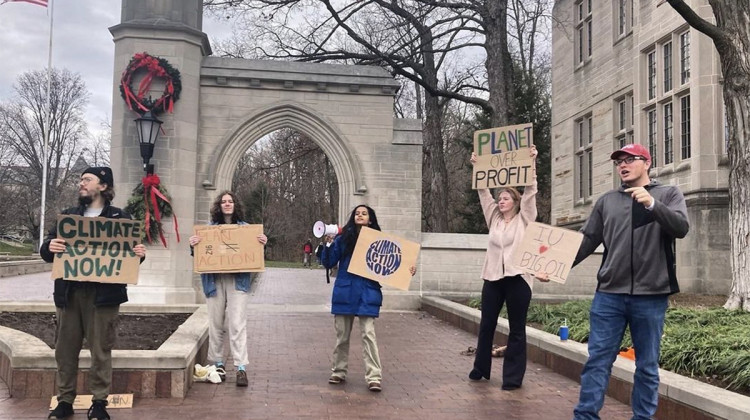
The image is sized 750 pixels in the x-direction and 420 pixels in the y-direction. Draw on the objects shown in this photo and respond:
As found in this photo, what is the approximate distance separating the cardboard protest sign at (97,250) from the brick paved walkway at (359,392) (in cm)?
112

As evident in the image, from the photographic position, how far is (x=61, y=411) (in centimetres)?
510

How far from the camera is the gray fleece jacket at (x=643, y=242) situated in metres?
4.39

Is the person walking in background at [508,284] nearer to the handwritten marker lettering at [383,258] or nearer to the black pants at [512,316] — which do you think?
the black pants at [512,316]

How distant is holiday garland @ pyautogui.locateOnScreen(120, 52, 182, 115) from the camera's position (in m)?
14.0

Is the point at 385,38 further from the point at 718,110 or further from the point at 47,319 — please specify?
the point at 47,319

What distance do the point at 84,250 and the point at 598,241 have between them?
388 cm

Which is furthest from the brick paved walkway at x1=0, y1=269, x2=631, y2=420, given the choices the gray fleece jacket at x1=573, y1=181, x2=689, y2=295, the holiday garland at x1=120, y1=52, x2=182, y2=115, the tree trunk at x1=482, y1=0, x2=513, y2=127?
the tree trunk at x1=482, y1=0, x2=513, y2=127

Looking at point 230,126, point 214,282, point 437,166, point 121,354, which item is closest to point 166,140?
point 230,126

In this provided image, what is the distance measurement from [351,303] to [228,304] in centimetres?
122

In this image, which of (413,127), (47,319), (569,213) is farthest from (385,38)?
(47,319)

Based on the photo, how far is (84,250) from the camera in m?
5.17

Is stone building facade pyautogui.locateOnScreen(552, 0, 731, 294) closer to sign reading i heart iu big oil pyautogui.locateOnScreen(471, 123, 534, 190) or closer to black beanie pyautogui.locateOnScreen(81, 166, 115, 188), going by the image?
sign reading i heart iu big oil pyautogui.locateOnScreen(471, 123, 534, 190)

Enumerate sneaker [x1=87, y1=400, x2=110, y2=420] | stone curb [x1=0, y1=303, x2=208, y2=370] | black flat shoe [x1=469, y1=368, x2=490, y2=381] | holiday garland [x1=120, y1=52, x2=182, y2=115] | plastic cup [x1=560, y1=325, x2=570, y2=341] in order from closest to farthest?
sneaker [x1=87, y1=400, x2=110, y2=420], stone curb [x1=0, y1=303, x2=208, y2=370], black flat shoe [x1=469, y1=368, x2=490, y2=381], plastic cup [x1=560, y1=325, x2=570, y2=341], holiday garland [x1=120, y1=52, x2=182, y2=115]

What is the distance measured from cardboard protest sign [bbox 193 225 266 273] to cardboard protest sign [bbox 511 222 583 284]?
97.5 inches
